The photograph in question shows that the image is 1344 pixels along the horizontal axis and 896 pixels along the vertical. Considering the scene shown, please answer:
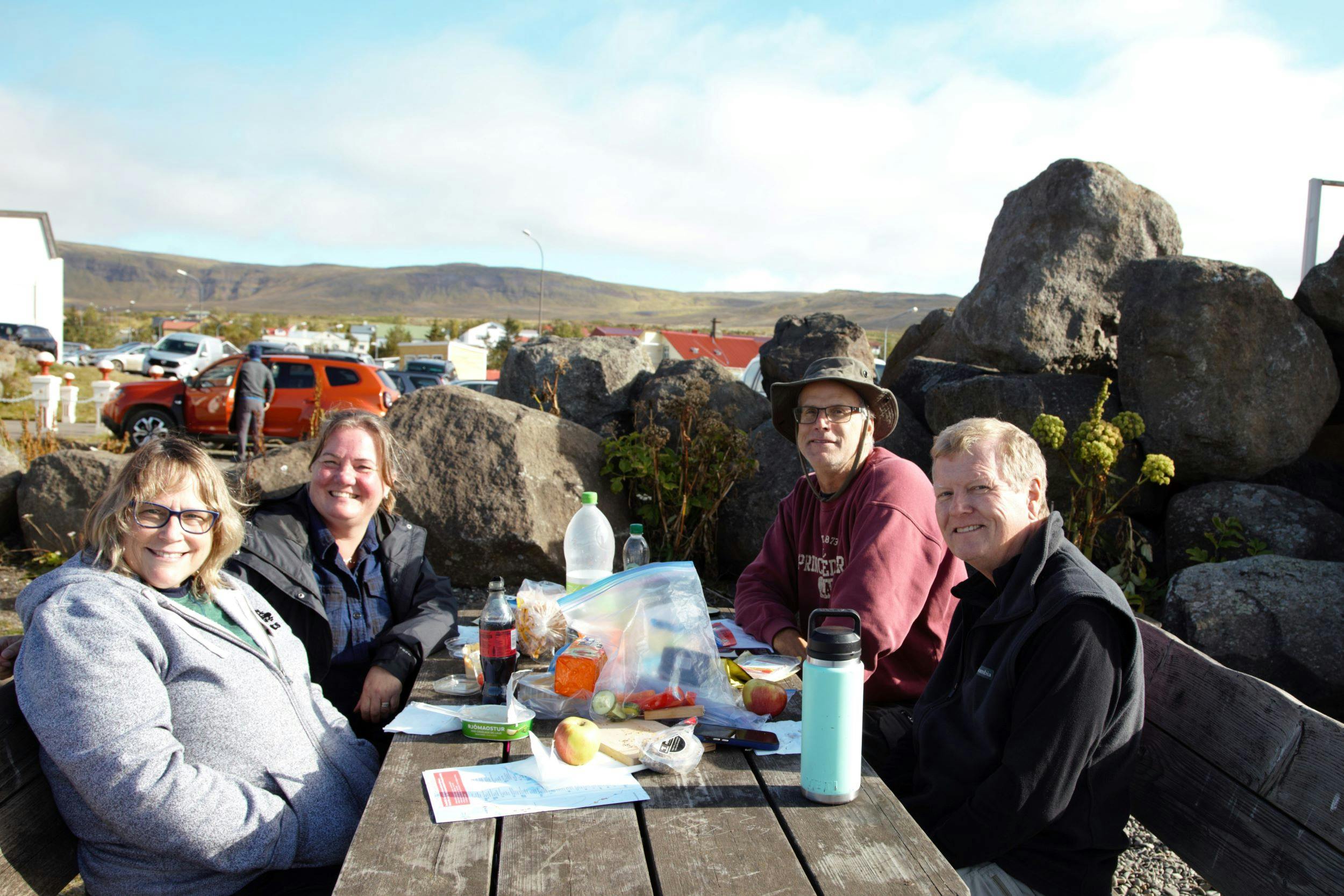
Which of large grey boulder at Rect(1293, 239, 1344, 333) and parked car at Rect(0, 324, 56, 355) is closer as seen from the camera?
large grey boulder at Rect(1293, 239, 1344, 333)

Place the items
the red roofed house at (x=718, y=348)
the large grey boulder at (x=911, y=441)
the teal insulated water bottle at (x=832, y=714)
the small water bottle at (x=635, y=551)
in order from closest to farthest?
the teal insulated water bottle at (x=832, y=714) → the small water bottle at (x=635, y=551) → the large grey boulder at (x=911, y=441) → the red roofed house at (x=718, y=348)

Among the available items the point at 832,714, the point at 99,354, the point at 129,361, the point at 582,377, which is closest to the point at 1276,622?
the point at 832,714

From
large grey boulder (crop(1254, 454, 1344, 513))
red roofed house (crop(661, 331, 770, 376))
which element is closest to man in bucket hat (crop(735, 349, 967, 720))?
large grey boulder (crop(1254, 454, 1344, 513))

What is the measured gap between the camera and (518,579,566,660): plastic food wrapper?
8.86ft

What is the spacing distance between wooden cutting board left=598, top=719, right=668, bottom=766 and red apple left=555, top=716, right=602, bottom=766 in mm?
49

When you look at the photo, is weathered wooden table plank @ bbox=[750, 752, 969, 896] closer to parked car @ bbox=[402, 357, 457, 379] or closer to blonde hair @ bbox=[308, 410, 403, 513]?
blonde hair @ bbox=[308, 410, 403, 513]

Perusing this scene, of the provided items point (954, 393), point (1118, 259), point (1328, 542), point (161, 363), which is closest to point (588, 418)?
point (954, 393)

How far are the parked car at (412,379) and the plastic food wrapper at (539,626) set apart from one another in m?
19.6

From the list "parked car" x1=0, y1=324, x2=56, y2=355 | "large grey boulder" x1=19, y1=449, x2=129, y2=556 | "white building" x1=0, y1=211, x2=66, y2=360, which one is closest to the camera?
"large grey boulder" x1=19, y1=449, x2=129, y2=556

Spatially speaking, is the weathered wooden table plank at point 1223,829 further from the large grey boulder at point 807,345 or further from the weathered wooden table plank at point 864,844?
the large grey boulder at point 807,345

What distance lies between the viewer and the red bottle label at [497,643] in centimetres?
235

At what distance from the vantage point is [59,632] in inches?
72.0

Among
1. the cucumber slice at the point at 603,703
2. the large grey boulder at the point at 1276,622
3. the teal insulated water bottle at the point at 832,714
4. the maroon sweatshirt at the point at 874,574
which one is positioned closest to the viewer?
the teal insulated water bottle at the point at 832,714

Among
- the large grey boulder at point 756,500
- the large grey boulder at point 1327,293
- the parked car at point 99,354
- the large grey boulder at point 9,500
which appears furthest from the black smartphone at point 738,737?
the parked car at point 99,354
